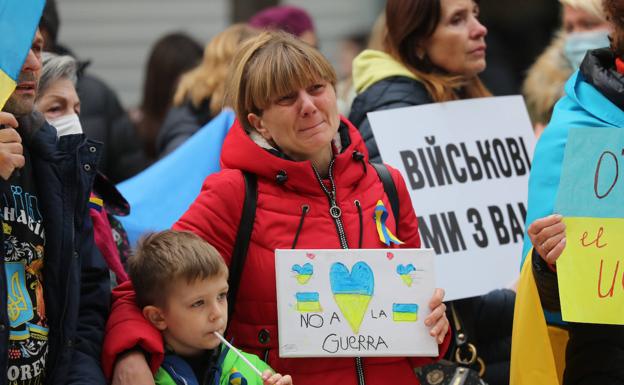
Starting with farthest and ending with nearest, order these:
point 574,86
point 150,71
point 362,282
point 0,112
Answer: point 150,71
point 574,86
point 362,282
point 0,112

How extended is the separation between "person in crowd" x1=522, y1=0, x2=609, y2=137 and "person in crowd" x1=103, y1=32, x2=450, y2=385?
2.19 m

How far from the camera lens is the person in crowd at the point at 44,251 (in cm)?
380

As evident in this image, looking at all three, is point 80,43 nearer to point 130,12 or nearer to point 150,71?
point 130,12

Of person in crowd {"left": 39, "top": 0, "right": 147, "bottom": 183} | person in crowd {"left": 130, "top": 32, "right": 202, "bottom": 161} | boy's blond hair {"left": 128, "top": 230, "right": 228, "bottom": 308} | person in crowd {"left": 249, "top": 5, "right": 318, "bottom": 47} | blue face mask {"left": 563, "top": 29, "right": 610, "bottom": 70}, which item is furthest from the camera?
person in crowd {"left": 130, "top": 32, "right": 202, "bottom": 161}

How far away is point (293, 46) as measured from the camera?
168 inches

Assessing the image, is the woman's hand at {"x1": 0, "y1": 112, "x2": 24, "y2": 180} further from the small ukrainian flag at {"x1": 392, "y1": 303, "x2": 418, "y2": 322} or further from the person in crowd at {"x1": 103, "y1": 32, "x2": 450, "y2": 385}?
the small ukrainian flag at {"x1": 392, "y1": 303, "x2": 418, "y2": 322}

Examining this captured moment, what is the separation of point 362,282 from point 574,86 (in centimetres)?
105

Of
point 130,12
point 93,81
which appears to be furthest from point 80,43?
point 93,81

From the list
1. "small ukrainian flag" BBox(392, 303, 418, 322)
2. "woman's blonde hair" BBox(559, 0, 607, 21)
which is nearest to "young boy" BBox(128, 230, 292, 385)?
"small ukrainian flag" BBox(392, 303, 418, 322)

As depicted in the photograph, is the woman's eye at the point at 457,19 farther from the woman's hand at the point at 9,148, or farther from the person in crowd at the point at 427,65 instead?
the woman's hand at the point at 9,148

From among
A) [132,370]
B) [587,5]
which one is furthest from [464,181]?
[132,370]

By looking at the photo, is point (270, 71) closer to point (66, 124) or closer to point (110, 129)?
point (66, 124)

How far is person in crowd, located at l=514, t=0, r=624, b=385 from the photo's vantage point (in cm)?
419

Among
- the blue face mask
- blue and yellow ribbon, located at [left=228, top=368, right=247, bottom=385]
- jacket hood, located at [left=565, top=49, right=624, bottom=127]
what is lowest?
the blue face mask
